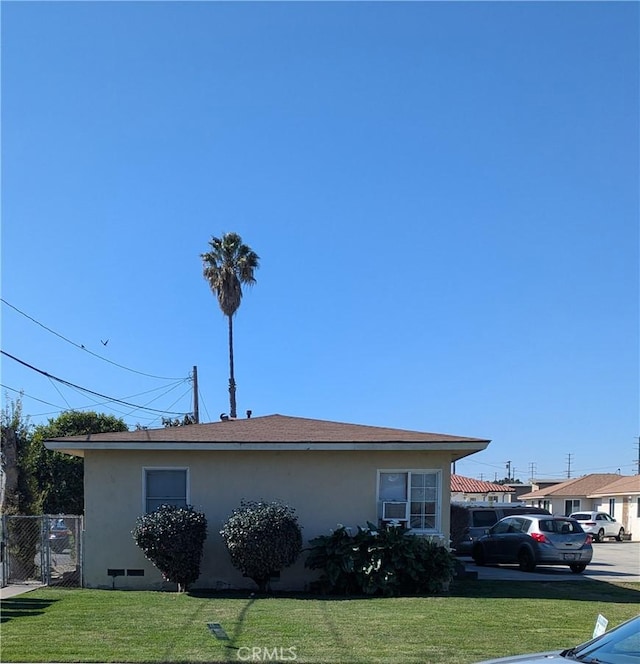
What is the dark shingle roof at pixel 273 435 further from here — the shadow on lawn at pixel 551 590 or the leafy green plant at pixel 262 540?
the shadow on lawn at pixel 551 590

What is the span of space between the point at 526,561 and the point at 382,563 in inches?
315

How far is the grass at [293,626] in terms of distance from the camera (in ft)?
28.9

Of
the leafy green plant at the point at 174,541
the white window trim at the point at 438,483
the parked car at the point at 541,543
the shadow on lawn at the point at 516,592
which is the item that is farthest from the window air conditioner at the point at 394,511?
the parked car at the point at 541,543

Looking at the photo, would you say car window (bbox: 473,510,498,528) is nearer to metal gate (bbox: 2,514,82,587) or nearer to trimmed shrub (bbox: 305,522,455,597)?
trimmed shrub (bbox: 305,522,455,597)

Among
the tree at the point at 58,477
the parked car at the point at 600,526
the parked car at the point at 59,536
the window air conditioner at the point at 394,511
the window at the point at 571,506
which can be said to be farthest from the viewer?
the window at the point at 571,506

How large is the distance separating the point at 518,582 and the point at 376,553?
439 cm

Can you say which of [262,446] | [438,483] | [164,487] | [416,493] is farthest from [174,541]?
[438,483]

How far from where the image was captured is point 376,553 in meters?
14.0

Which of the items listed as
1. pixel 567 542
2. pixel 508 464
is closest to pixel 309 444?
pixel 567 542

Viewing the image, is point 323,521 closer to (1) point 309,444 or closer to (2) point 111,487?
(1) point 309,444

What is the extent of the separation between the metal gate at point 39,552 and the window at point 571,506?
45344 millimetres

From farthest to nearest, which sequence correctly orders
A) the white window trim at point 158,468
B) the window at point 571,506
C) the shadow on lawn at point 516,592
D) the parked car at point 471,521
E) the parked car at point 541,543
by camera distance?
the window at point 571,506
the parked car at point 471,521
the parked car at point 541,543
the white window trim at point 158,468
the shadow on lawn at point 516,592

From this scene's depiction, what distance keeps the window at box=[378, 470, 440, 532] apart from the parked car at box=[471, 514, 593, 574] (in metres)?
5.87

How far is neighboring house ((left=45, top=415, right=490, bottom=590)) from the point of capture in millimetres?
15031
